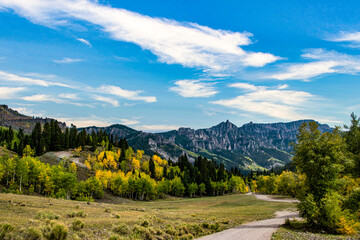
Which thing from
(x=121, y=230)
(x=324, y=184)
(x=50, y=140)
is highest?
(x=324, y=184)

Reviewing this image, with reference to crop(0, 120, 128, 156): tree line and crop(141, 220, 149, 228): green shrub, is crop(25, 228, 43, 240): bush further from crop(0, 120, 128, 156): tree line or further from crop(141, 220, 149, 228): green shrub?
crop(0, 120, 128, 156): tree line

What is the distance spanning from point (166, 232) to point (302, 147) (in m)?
21.4

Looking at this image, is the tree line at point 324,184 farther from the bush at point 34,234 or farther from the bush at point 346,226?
the bush at point 34,234

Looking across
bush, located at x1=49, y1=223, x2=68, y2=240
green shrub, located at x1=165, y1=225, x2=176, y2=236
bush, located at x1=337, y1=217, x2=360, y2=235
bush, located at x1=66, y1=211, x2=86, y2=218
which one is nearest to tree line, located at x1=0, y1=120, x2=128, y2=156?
bush, located at x1=66, y1=211, x2=86, y2=218

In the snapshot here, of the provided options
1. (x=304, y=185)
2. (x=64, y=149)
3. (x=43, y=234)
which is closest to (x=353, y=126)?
(x=304, y=185)

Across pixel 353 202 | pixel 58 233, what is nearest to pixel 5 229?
pixel 58 233

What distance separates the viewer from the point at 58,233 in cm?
1792

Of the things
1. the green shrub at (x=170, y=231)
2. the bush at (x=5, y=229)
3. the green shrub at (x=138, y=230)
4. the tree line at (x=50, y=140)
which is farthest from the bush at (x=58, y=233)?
the tree line at (x=50, y=140)

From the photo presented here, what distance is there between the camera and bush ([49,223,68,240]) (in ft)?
58.1

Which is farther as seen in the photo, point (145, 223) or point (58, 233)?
point (145, 223)

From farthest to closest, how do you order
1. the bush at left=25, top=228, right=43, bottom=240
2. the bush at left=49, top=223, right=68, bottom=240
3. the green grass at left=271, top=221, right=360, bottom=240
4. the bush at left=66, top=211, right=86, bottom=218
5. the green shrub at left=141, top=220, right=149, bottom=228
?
the green shrub at left=141, top=220, right=149, bottom=228
the bush at left=66, top=211, right=86, bottom=218
the green grass at left=271, top=221, right=360, bottom=240
the bush at left=49, top=223, right=68, bottom=240
the bush at left=25, top=228, right=43, bottom=240

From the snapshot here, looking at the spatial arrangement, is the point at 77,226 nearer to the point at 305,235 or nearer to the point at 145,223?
the point at 145,223

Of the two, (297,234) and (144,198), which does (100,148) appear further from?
(297,234)

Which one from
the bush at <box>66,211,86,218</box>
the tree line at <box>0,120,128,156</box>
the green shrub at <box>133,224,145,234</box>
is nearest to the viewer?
the green shrub at <box>133,224,145,234</box>
